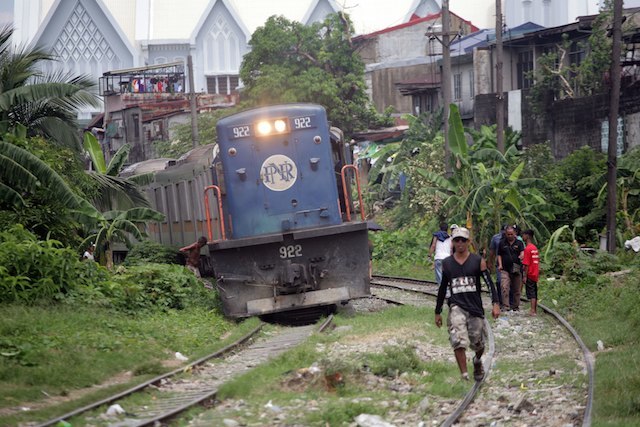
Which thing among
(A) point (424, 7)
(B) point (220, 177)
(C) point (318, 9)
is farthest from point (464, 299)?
(A) point (424, 7)

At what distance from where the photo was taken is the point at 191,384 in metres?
11.9

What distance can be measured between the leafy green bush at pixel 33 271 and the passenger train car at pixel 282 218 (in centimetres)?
243

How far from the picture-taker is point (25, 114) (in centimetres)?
2223

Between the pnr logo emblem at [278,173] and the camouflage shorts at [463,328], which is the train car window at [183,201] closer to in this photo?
the pnr logo emblem at [278,173]

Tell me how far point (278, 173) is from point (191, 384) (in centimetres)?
660

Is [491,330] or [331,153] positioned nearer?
[491,330]

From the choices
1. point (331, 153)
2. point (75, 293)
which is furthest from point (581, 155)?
point (75, 293)

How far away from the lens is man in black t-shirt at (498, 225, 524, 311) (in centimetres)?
1808

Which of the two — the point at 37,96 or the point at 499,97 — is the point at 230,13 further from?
the point at 37,96

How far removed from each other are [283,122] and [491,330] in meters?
5.26

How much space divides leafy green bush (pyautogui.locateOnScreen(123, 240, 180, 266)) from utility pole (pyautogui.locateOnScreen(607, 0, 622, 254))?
11.7 m

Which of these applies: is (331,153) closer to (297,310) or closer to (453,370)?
(297,310)

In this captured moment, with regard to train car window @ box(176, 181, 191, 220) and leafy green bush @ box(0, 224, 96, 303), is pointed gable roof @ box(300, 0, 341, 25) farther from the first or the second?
leafy green bush @ box(0, 224, 96, 303)

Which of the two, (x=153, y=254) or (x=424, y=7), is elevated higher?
(x=424, y=7)
